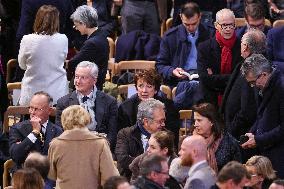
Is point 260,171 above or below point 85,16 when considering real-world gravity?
below

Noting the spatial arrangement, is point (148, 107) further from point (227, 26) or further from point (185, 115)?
point (227, 26)

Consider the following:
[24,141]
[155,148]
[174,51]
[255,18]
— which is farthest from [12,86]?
[155,148]

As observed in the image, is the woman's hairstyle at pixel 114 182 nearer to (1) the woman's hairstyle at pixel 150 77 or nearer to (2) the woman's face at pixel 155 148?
(2) the woman's face at pixel 155 148

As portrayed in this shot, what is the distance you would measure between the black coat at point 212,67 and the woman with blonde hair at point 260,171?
1673 mm

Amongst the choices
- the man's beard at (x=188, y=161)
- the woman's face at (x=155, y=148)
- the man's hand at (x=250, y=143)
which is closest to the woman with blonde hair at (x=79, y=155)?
the woman's face at (x=155, y=148)

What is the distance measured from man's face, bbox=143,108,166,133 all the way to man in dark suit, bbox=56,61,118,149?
1.99 feet

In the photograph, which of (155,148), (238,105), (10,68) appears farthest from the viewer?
(10,68)

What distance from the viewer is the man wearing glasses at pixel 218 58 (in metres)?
13.3

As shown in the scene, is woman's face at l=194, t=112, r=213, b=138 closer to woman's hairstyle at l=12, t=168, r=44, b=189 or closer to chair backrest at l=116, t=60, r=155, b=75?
woman's hairstyle at l=12, t=168, r=44, b=189

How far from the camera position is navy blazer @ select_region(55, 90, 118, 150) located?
12.8 m

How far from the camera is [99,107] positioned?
12.8 meters

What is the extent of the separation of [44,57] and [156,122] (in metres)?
1.90

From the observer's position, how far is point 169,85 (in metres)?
14.2

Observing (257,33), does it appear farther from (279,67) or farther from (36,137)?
(36,137)
